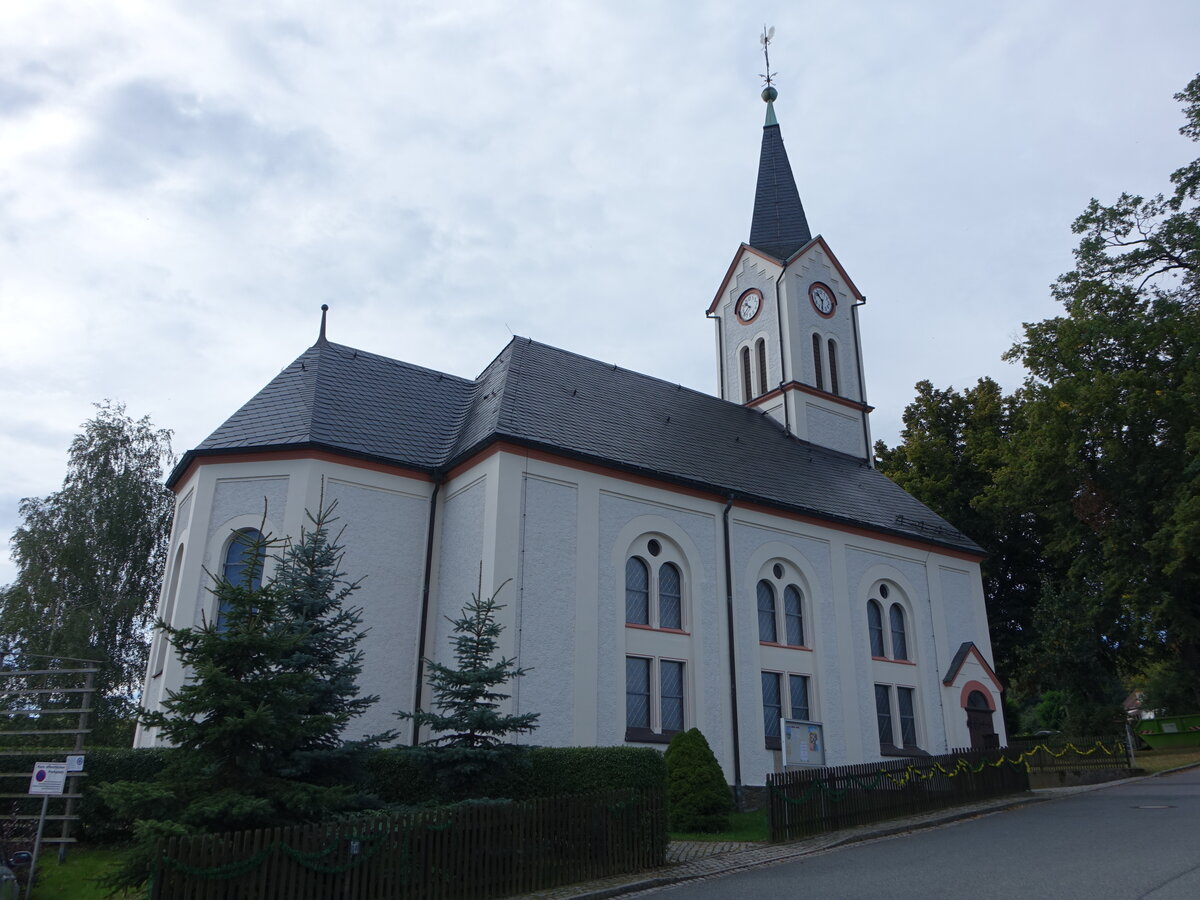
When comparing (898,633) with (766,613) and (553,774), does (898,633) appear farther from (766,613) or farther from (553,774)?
(553,774)

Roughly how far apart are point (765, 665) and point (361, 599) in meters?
9.79

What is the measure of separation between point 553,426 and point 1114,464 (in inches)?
814

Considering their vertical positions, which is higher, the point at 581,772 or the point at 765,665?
the point at 765,665

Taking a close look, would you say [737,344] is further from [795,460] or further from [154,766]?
[154,766]

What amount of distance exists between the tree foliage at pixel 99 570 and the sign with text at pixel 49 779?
46.0 ft

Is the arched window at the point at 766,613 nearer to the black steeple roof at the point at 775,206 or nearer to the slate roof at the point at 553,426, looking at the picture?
the slate roof at the point at 553,426

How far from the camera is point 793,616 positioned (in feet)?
77.8

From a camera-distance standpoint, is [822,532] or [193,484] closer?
[193,484]

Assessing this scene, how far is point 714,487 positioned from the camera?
886 inches

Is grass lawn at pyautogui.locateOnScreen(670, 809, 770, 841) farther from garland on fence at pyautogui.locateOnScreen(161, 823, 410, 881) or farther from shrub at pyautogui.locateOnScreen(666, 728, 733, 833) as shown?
garland on fence at pyautogui.locateOnScreen(161, 823, 410, 881)

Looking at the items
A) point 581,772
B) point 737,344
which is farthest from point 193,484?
point 737,344

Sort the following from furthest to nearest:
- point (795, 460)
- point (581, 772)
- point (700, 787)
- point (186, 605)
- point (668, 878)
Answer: point (795, 460), point (186, 605), point (700, 787), point (581, 772), point (668, 878)

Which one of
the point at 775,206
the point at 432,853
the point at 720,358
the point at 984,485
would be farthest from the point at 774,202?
the point at 432,853

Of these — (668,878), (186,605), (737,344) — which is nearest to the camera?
(668,878)
